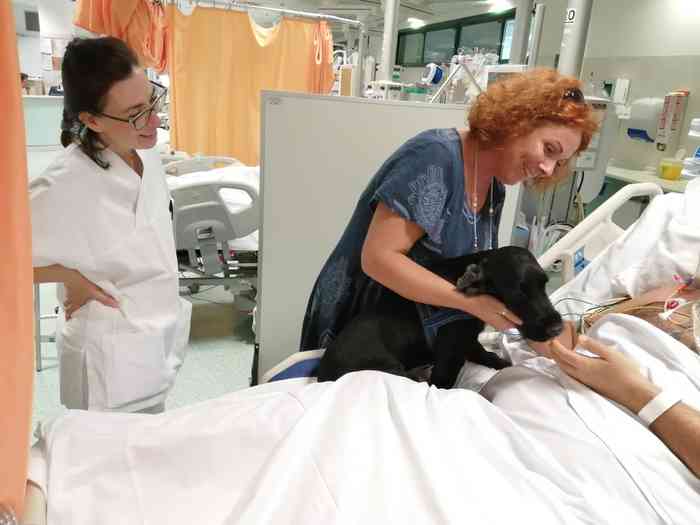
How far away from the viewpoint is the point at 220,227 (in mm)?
2438

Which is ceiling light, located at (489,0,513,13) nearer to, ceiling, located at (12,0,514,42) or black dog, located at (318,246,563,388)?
ceiling, located at (12,0,514,42)

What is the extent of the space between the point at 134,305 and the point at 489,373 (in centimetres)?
90

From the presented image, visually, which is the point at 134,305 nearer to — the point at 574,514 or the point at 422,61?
the point at 574,514

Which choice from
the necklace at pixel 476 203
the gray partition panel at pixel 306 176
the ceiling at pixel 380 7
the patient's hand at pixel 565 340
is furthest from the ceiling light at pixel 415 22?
the patient's hand at pixel 565 340

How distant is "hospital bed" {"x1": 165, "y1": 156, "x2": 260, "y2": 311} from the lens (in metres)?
2.35

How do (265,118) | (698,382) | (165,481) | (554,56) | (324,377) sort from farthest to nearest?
1. (554,56)
2. (265,118)
3. (324,377)
4. (698,382)
5. (165,481)

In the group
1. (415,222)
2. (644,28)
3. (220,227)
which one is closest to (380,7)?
(644,28)

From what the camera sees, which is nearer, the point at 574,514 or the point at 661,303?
the point at 574,514

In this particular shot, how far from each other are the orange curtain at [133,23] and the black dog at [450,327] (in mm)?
2129

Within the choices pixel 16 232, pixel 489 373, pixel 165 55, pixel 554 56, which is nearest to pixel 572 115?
pixel 489 373

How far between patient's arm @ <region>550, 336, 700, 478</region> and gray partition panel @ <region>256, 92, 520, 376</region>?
0.94m

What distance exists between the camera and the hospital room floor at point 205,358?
2070mm

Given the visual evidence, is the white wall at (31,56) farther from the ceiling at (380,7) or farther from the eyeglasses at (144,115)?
the eyeglasses at (144,115)

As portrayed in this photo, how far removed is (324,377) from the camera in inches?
46.9
